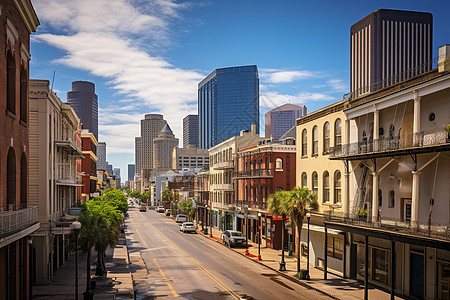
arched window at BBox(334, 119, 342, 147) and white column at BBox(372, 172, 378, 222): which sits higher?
arched window at BBox(334, 119, 342, 147)

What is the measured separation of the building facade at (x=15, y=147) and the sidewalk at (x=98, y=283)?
392cm

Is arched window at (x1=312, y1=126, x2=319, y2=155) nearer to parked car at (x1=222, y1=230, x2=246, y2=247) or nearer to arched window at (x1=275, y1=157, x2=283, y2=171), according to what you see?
arched window at (x1=275, y1=157, x2=283, y2=171)

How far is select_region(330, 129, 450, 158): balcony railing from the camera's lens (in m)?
21.1

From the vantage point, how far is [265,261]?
127 feet

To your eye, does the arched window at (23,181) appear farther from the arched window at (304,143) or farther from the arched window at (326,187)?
the arched window at (304,143)

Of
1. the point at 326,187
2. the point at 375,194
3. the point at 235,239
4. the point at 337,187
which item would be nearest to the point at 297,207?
the point at 337,187

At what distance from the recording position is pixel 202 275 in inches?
1270

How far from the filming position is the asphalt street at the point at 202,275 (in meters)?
26.4

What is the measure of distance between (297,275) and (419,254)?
30.4 ft

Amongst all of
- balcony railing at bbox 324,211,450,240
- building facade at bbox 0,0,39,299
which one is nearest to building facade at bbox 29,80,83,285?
building facade at bbox 0,0,39,299

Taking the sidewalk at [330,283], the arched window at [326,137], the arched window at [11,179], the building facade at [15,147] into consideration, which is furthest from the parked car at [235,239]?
the arched window at [11,179]

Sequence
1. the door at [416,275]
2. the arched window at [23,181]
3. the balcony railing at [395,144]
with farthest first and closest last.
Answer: the door at [416,275], the arched window at [23,181], the balcony railing at [395,144]

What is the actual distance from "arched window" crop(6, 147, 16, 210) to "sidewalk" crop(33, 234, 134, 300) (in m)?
7.94

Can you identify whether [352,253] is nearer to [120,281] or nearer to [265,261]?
[265,261]
